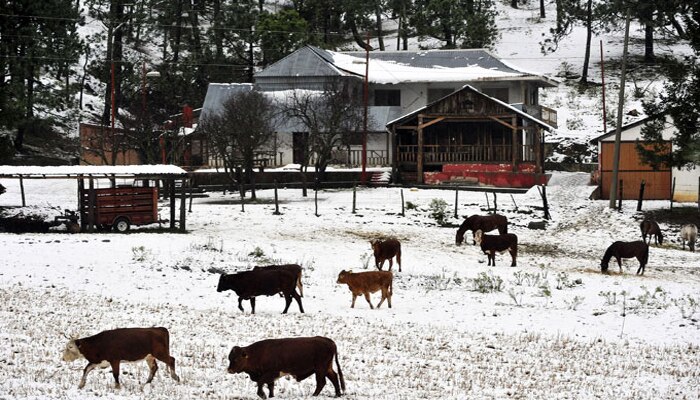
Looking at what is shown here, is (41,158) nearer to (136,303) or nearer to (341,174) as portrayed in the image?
(341,174)

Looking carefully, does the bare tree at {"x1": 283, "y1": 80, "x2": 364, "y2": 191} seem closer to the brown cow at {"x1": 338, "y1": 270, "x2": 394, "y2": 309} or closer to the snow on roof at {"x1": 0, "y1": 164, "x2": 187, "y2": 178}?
the snow on roof at {"x1": 0, "y1": 164, "x2": 187, "y2": 178}

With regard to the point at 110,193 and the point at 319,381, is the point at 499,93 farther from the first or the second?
the point at 319,381

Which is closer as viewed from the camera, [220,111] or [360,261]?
[360,261]

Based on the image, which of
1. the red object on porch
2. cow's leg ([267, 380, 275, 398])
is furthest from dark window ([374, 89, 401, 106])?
cow's leg ([267, 380, 275, 398])

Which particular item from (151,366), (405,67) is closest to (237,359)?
(151,366)

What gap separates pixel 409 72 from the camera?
72.4 meters

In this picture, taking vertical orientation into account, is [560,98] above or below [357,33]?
below

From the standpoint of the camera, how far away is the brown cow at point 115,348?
1377 centimetres

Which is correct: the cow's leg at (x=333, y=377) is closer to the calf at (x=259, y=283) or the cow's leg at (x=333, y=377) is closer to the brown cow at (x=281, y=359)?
the brown cow at (x=281, y=359)

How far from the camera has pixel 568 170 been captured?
67.1 metres

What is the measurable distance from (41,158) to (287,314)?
46211mm

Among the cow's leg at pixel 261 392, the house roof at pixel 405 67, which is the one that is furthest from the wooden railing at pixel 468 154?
the cow's leg at pixel 261 392

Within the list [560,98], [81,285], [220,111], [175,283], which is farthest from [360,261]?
[560,98]

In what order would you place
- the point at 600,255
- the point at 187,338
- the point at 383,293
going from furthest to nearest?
1. the point at 600,255
2. the point at 383,293
3. the point at 187,338
